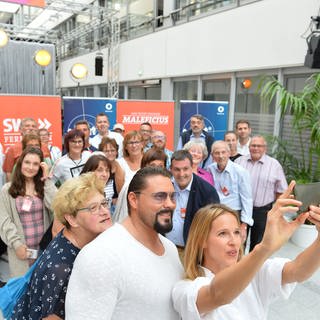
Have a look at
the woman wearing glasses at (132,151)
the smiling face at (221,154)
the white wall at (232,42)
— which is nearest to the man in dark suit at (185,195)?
the smiling face at (221,154)

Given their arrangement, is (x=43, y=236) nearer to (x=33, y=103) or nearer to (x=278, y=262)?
(x=278, y=262)

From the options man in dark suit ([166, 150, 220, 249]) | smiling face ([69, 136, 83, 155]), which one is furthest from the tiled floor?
smiling face ([69, 136, 83, 155])

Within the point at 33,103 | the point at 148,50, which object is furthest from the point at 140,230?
the point at 148,50

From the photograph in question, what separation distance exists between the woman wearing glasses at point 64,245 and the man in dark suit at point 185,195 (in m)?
0.91

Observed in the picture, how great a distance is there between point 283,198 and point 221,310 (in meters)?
0.43

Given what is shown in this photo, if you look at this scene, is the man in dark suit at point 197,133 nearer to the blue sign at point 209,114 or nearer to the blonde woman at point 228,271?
the blue sign at point 209,114

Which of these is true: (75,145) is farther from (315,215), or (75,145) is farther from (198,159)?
(315,215)

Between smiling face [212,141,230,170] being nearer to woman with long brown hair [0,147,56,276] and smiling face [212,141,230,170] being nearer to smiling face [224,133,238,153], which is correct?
smiling face [224,133,238,153]

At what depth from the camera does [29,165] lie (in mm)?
2559

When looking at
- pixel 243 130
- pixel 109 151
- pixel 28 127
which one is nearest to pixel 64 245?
pixel 109 151

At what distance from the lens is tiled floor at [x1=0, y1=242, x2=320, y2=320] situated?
9.25 ft

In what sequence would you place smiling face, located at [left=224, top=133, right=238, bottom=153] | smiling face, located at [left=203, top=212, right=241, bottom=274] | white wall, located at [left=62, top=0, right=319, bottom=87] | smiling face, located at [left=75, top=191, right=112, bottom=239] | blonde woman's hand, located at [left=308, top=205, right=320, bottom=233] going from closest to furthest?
1. blonde woman's hand, located at [left=308, top=205, right=320, bottom=233]
2. smiling face, located at [left=203, top=212, right=241, bottom=274]
3. smiling face, located at [left=75, top=191, right=112, bottom=239]
4. smiling face, located at [left=224, top=133, right=238, bottom=153]
5. white wall, located at [left=62, top=0, right=319, bottom=87]

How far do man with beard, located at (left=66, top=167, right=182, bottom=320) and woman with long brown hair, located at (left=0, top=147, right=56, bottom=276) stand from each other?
1461 mm

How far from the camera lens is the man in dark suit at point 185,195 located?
2430 millimetres
